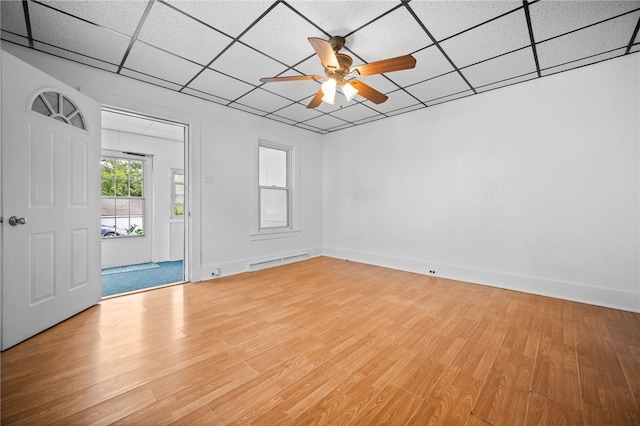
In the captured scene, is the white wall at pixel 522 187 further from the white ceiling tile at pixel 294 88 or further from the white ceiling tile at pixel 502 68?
the white ceiling tile at pixel 294 88

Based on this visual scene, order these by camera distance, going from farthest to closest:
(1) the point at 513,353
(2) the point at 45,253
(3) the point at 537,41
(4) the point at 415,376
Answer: (3) the point at 537,41 < (2) the point at 45,253 < (1) the point at 513,353 < (4) the point at 415,376

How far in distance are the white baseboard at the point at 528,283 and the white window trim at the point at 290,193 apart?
70.9 inches

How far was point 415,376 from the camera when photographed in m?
1.81

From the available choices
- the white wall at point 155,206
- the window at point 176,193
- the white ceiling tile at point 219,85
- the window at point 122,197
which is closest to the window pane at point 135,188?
the window at point 122,197

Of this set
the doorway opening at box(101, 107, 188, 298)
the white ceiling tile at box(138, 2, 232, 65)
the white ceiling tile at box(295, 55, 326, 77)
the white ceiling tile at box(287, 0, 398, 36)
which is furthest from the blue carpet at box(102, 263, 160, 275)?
the white ceiling tile at box(287, 0, 398, 36)

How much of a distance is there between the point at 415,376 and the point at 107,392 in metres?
1.97

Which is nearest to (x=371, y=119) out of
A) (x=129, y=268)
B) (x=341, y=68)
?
(x=341, y=68)

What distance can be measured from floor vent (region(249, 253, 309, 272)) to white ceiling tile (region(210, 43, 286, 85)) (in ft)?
9.63

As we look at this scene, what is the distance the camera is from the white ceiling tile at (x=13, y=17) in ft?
6.86

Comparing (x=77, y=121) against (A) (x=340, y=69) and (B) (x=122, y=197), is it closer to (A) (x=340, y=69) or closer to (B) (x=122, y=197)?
(A) (x=340, y=69)

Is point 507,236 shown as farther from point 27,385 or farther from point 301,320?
point 27,385

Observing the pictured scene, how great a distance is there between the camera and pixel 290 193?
18.0ft

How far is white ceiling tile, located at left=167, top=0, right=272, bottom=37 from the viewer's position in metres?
2.09

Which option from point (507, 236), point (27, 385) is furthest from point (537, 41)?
point (27, 385)
